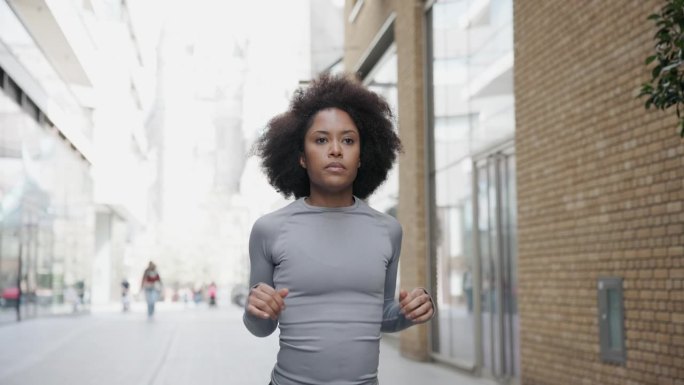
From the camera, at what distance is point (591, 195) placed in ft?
27.8

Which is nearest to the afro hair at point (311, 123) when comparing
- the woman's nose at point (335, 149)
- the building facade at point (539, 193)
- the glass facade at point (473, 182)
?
the woman's nose at point (335, 149)

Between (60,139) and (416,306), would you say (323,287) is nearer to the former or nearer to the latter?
(416,306)

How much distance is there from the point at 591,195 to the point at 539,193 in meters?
1.42

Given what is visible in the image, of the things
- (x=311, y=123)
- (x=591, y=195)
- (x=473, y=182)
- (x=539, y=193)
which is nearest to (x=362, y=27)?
(x=473, y=182)

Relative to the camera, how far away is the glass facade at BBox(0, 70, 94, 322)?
18547 mm

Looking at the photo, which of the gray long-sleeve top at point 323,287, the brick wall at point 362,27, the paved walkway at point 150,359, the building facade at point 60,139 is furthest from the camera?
the building facade at point 60,139

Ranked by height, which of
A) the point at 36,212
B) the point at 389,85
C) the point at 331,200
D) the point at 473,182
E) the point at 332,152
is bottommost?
the point at 331,200

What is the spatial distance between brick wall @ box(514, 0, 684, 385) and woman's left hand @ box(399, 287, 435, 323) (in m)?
4.66

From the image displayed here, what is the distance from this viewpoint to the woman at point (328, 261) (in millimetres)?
2506

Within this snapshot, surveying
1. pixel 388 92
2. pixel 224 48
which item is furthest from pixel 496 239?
pixel 224 48

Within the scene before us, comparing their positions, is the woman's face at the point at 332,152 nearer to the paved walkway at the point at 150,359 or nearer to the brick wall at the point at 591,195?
the brick wall at the point at 591,195

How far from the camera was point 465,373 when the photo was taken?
12.9 m

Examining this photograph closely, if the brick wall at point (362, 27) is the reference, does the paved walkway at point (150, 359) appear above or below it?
below

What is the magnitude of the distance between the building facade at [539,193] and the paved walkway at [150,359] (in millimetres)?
1114
